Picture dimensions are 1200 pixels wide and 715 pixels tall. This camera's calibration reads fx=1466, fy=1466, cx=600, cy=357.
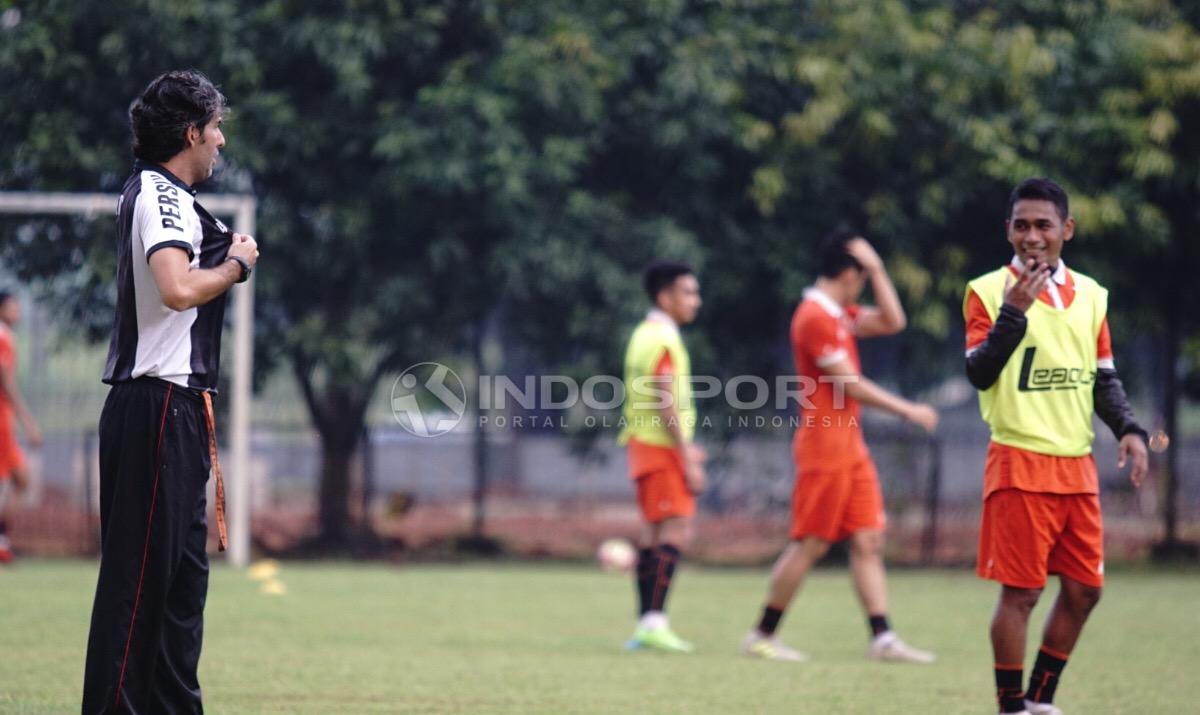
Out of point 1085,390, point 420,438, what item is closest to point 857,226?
point 420,438

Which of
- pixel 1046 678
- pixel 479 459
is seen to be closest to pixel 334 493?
pixel 479 459

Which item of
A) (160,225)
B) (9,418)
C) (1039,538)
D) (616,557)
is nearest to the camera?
(160,225)

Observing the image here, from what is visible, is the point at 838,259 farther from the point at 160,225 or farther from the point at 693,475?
the point at 160,225

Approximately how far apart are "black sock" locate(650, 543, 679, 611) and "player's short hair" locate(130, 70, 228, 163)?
458 cm

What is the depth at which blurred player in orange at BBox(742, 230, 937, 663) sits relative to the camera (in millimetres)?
7871

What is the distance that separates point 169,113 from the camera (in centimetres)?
427

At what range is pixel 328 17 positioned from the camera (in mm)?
13164

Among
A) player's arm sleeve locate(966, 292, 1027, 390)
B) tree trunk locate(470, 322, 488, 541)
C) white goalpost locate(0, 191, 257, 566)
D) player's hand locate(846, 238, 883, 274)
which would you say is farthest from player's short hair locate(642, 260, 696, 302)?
tree trunk locate(470, 322, 488, 541)

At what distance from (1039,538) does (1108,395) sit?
637 mm

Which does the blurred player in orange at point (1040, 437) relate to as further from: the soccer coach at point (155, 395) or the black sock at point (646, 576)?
the black sock at point (646, 576)

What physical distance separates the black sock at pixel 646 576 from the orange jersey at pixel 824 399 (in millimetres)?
994

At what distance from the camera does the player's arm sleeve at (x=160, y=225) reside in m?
4.10

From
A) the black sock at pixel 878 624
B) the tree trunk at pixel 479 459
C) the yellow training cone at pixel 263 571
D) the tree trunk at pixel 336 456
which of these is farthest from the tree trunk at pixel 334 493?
the black sock at pixel 878 624

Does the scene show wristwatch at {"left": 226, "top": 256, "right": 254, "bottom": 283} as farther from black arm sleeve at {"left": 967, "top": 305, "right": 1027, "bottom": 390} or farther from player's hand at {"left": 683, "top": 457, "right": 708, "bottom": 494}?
player's hand at {"left": 683, "top": 457, "right": 708, "bottom": 494}
